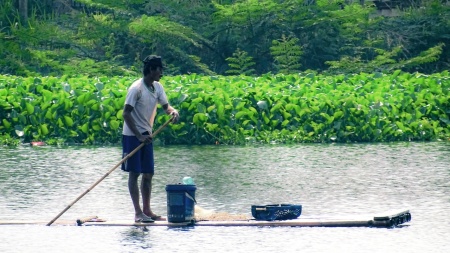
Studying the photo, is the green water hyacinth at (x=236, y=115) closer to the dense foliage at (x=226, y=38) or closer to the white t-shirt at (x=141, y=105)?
the dense foliage at (x=226, y=38)

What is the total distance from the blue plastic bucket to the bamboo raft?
0.21 feet

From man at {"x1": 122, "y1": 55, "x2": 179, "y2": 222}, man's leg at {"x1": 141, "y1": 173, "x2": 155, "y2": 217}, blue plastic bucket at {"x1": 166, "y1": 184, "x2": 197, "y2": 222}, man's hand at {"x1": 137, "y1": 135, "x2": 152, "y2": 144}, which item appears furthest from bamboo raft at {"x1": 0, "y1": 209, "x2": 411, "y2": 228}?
man's hand at {"x1": 137, "y1": 135, "x2": 152, "y2": 144}

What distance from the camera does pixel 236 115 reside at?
2273 cm

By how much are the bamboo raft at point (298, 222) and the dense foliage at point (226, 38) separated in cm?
1707

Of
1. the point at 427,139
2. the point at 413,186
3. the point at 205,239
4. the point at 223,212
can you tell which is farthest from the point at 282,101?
the point at 205,239

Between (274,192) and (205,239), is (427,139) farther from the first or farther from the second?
(205,239)

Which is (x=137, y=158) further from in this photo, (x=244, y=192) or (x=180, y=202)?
(x=244, y=192)

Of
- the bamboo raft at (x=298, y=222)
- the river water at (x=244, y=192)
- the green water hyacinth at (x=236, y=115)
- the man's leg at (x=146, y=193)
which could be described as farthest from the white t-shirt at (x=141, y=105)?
the green water hyacinth at (x=236, y=115)

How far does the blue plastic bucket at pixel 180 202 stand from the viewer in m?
12.5

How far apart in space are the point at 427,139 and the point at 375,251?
495 inches

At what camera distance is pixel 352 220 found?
40.3 feet

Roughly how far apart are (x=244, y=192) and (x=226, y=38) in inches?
692

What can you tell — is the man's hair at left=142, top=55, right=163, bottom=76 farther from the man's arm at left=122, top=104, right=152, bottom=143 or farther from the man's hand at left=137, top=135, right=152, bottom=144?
the man's hand at left=137, top=135, right=152, bottom=144

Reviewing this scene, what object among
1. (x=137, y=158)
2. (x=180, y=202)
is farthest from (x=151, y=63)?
(x=180, y=202)
